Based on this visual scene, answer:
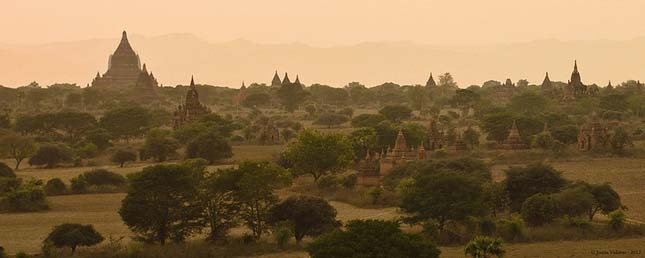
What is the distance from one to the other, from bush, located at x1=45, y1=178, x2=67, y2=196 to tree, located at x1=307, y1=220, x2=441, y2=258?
2858 cm

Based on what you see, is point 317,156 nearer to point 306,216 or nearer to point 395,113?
point 306,216

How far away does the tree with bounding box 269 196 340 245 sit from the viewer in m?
43.8

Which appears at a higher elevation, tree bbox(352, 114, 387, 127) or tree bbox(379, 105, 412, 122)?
tree bbox(379, 105, 412, 122)

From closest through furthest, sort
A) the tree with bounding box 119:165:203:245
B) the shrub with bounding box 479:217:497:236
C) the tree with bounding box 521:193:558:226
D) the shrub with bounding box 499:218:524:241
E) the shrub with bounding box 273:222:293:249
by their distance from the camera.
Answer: the shrub with bounding box 273:222:293:249, the tree with bounding box 119:165:203:245, the shrub with bounding box 499:218:524:241, the shrub with bounding box 479:217:497:236, the tree with bounding box 521:193:558:226

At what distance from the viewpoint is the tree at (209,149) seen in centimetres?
7462

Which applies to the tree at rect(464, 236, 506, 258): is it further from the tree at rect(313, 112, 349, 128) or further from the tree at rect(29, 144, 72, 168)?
the tree at rect(313, 112, 349, 128)

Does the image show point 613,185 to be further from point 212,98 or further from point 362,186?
point 212,98

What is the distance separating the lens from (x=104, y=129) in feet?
298

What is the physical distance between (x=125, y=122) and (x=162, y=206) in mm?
51861

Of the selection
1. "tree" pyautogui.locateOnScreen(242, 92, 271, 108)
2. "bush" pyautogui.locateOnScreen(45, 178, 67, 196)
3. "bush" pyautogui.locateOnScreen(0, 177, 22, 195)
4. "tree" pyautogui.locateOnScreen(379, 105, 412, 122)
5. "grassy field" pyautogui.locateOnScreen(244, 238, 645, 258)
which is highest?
"tree" pyautogui.locateOnScreen(242, 92, 271, 108)

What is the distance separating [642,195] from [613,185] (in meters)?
3.65

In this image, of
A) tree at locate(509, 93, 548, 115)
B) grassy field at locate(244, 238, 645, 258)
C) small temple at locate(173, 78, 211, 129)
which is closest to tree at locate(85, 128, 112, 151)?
small temple at locate(173, 78, 211, 129)

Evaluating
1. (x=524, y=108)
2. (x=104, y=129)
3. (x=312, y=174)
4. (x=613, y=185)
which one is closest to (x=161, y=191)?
(x=312, y=174)

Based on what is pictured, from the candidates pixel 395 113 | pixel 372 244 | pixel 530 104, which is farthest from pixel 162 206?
pixel 530 104
